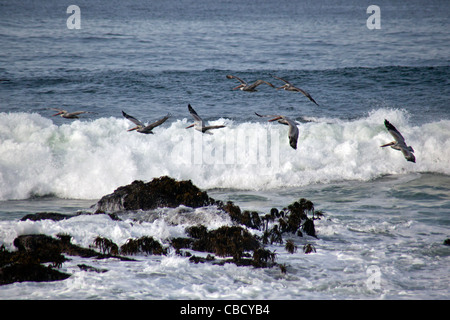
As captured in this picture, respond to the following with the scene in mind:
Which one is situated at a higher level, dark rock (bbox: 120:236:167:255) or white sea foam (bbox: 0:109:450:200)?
white sea foam (bbox: 0:109:450:200)

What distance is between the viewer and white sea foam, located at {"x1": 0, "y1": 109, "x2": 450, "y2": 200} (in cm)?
1438

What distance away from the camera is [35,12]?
5019cm

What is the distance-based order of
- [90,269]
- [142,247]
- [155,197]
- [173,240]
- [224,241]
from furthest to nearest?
[155,197], [173,240], [224,241], [142,247], [90,269]

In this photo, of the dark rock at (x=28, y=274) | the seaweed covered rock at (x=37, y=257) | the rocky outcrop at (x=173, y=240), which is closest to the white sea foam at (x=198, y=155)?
the rocky outcrop at (x=173, y=240)

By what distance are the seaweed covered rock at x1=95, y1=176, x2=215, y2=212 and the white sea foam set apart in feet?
13.0

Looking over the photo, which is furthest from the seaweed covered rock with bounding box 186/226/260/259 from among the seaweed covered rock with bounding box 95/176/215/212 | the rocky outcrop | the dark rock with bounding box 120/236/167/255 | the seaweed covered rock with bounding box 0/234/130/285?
the seaweed covered rock with bounding box 0/234/130/285

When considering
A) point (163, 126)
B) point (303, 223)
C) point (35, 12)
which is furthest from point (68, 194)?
point (35, 12)

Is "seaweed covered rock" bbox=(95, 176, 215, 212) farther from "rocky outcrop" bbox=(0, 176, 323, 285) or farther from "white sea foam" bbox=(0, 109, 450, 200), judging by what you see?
"white sea foam" bbox=(0, 109, 450, 200)

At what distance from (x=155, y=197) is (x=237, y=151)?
23.1 feet

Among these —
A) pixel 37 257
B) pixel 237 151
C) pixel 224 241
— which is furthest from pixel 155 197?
pixel 237 151

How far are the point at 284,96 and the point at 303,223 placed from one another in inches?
551

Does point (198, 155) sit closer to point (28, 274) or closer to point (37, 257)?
point (37, 257)

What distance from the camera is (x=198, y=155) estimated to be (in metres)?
16.4
